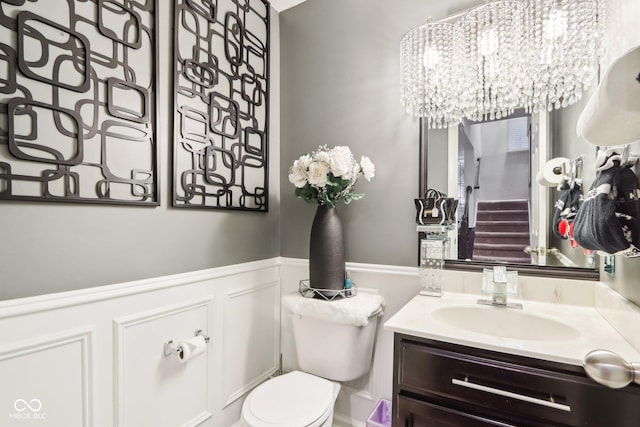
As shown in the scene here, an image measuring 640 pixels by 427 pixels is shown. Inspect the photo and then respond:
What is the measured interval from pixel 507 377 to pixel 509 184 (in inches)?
32.4

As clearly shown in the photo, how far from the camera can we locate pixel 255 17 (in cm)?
181

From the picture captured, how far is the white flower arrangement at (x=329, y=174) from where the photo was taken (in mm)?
1431

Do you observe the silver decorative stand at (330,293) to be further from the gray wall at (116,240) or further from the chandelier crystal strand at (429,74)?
the chandelier crystal strand at (429,74)

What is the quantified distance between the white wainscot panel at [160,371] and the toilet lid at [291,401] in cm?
32

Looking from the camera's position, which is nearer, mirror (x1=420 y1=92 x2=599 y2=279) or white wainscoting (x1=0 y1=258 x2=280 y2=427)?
white wainscoting (x1=0 y1=258 x2=280 y2=427)

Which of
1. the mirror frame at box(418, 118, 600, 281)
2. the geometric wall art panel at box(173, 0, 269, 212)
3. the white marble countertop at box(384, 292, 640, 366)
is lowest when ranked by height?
the white marble countertop at box(384, 292, 640, 366)

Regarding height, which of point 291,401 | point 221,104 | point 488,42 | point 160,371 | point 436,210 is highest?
point 488,42

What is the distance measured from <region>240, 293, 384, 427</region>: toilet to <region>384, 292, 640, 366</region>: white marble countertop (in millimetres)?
289

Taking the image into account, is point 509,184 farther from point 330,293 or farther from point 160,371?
point 160,371

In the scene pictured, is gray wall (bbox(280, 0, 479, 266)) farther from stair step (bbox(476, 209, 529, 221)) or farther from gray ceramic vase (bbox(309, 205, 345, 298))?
stair step (bbox(476, 209, 529, 221))

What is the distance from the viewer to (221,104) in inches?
61.5

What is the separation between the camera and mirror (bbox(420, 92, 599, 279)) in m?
1.27
